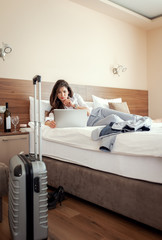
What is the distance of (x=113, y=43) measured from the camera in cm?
436

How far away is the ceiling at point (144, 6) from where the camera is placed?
4.00 m

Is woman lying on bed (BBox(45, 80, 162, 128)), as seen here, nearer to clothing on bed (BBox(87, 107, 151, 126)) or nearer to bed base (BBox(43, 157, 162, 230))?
clothing on bed (BBox(87, 107, 151, 126))

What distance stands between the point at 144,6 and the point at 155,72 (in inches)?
52.4

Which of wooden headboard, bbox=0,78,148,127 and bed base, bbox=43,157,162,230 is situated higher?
wooden headboard, bbox=0,78,148,127

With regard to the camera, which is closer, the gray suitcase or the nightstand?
the gray suitcase

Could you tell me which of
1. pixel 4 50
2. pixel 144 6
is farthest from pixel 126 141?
pixel 144 6

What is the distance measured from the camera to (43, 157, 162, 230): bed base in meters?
1.57

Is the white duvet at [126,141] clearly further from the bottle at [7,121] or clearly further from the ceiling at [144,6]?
the ceiling at [144,6]

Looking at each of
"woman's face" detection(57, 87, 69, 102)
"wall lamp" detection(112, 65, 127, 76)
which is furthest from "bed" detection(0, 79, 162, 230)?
"wall lamp" detection(112, 65, 127, 76)

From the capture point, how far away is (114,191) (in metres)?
1.82

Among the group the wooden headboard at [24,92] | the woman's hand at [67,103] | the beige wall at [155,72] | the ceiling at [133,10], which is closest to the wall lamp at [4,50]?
the wooden headboard at [24,92]

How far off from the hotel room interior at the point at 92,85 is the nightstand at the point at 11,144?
0.01 meters

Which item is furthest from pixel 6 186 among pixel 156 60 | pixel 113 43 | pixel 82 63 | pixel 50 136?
pixel 156 60

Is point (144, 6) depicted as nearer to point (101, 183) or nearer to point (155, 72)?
point (155, 72)
